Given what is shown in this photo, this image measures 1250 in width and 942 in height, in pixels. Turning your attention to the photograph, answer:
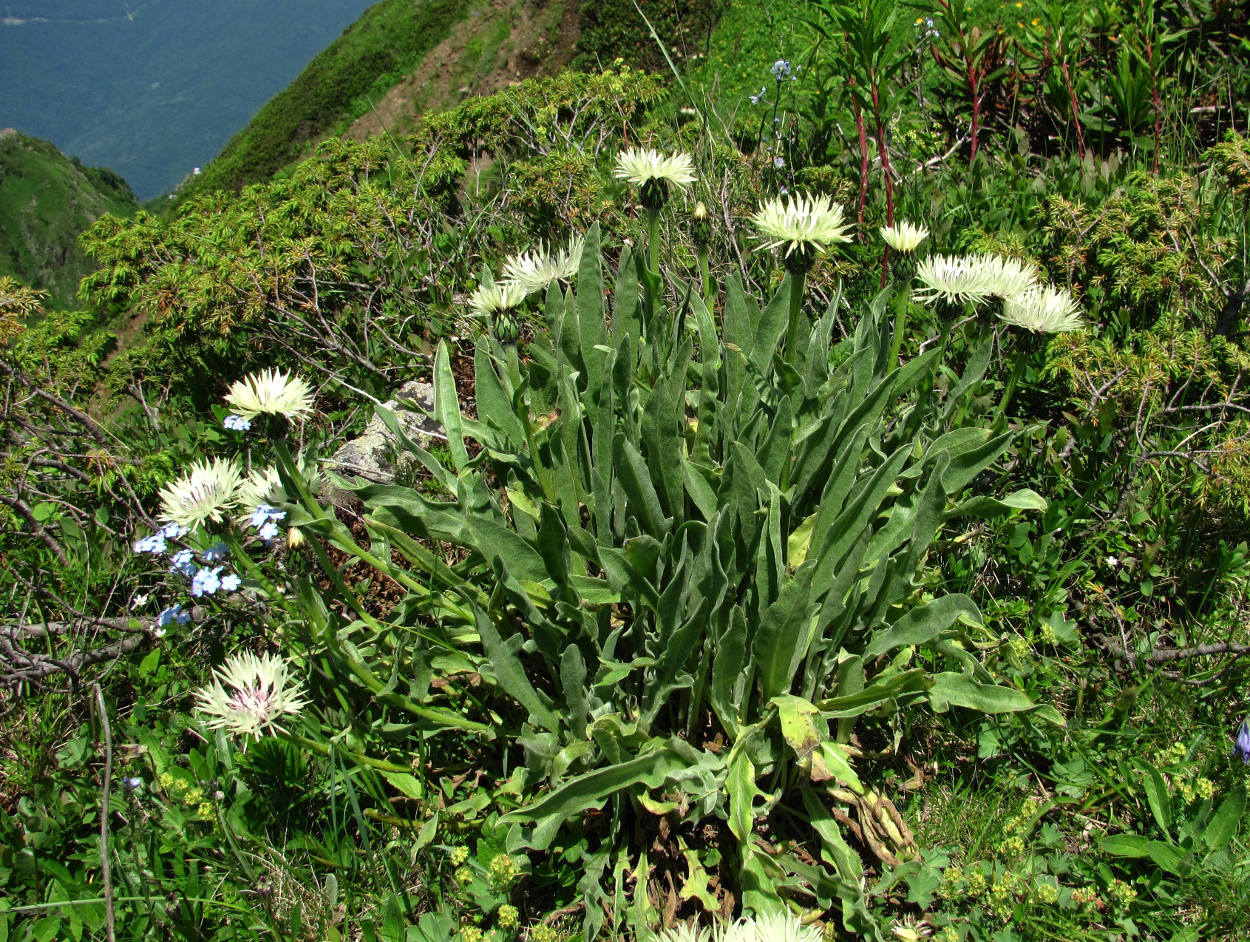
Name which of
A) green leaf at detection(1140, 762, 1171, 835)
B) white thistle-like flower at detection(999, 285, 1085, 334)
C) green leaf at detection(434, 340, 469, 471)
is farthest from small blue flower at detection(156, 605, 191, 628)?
green leaf at detection(1140, 762, 1171, 835)

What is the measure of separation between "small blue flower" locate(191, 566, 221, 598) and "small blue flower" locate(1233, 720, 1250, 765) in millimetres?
2330

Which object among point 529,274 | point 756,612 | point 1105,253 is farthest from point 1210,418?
point 529,274

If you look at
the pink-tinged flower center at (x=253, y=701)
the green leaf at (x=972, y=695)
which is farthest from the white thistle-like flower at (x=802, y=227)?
the pink-tinged flower center at (x=253, y=701)

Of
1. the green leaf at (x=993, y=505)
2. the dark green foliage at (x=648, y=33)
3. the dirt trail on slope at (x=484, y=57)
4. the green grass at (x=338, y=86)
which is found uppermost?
the green grass at (x=338, y=86)

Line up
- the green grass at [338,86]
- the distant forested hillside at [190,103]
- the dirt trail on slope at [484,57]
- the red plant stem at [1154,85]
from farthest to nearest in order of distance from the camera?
the distant forested hillside at [190,103] < the green grass at [338,86] < the dirt trail on slope at [484,57] < the red plant stem at [1154,85]

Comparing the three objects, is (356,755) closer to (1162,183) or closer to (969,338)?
(969,338)

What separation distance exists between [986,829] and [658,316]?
155cm

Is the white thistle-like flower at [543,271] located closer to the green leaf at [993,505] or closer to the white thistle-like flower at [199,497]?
the white thistle-like flower at [199,497]

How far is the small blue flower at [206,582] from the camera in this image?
6.16 feet

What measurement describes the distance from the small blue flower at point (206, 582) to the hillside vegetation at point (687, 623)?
0.42ft

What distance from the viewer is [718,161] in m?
3.85

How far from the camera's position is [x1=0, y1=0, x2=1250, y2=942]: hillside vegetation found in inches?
69.1

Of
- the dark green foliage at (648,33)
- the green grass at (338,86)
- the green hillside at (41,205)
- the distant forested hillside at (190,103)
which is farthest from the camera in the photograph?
the distant forested hillside at (190,103)

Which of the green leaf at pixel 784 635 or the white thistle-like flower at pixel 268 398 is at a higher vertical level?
the white thistle-like flower at pixel 268 398
